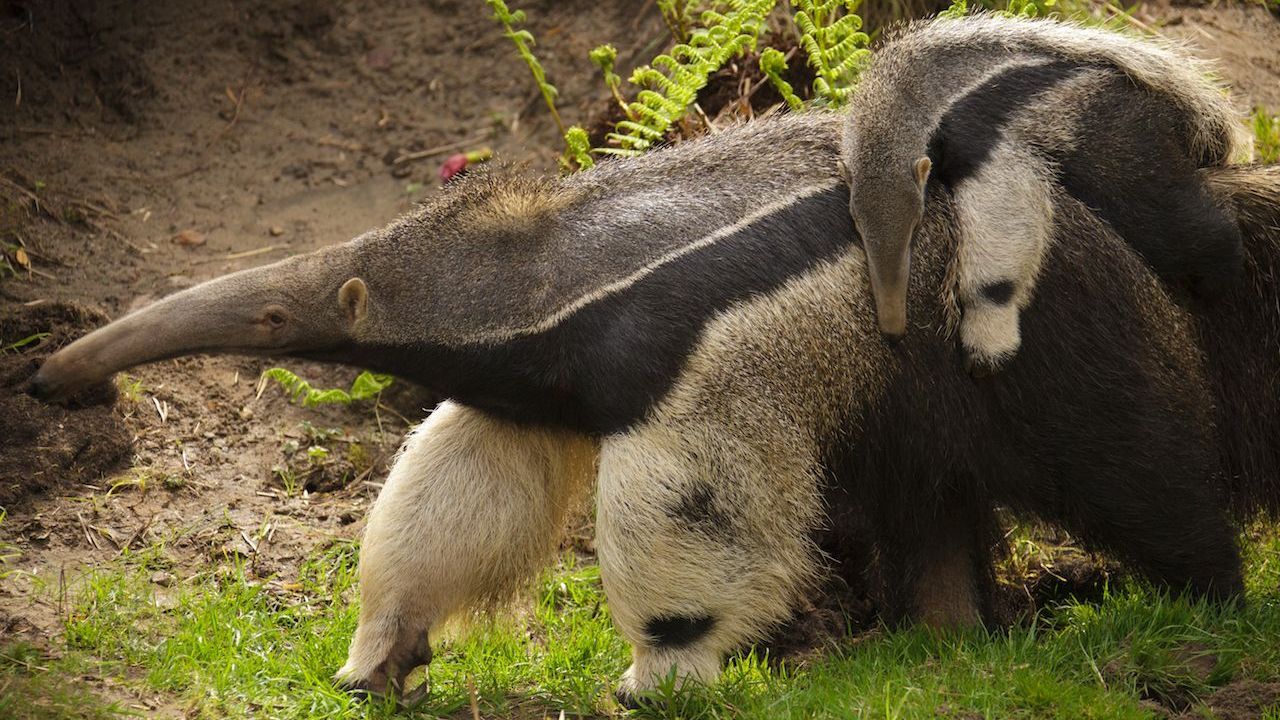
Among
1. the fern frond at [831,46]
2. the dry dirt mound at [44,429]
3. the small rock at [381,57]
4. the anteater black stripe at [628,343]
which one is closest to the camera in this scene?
the anteater black stripe at [628,343]

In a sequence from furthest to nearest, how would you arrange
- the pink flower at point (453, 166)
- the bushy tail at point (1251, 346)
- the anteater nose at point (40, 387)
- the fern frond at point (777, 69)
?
the pink flower at point (453, 166), the fern frond at point (777, 69), the bushy tail at point (1251, 346), the anteater nose at point (40, 387)

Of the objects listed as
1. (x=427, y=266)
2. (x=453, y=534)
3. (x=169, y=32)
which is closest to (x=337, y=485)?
(x=453, y=534)

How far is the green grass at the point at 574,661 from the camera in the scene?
5.02 m

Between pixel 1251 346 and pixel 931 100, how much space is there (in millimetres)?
1837

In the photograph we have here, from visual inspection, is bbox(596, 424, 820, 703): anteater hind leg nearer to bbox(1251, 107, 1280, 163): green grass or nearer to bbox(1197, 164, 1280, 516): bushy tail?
bbox(1197, 164, 1280, 516): bushy tail

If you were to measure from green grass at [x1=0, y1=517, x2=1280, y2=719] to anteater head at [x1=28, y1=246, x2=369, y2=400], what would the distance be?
4.00ft

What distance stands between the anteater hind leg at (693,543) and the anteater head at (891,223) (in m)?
0.67

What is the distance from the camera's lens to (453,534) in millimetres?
5523

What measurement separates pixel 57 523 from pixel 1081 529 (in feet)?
14.9

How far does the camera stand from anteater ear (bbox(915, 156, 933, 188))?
204 inches

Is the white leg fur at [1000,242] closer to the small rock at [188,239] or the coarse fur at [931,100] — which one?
the coarse fur at [931,100]

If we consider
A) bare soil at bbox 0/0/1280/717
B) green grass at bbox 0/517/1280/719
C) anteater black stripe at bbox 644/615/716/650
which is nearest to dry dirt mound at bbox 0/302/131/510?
bare soil at bbox 0/0/1280/717

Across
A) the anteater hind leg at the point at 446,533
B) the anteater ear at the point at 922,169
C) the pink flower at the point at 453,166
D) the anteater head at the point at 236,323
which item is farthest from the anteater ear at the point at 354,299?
the pink flower at the point at 453,166

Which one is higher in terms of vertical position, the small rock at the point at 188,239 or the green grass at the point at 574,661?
the small rock at the point at 188,239
